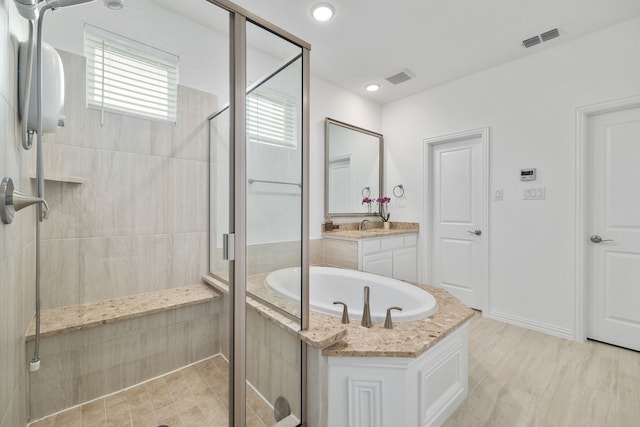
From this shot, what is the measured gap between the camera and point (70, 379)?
1.01m

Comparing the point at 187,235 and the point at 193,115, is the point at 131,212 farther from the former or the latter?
the point at 193,115

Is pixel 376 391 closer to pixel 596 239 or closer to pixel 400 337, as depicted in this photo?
pixel 400 337

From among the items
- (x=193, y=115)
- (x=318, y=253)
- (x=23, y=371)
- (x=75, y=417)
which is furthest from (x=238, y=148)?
(x=318, y=253)

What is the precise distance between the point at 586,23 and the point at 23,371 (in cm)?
388

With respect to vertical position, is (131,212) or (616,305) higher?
(131,212)

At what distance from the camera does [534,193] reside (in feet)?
8.54

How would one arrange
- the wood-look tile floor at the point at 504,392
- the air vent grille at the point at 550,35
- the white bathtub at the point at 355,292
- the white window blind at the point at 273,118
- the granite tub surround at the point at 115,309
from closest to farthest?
the granite tub surround at the point at 115,309, the wood-look tile floor at the point at 504,392, the white window blind at the point at 273,118, the white bathtub at the point at 355,292, the air vent grille at the point at 550,35

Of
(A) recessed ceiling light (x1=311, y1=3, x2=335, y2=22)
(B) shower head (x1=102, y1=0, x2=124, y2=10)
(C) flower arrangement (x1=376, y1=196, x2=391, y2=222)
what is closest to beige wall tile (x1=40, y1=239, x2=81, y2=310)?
(B) shower head (x1=102, y1=0, x2=124, y2=10)

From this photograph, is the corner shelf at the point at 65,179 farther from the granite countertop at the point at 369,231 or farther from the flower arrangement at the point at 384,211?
the flower arrangement at the point at 384,211

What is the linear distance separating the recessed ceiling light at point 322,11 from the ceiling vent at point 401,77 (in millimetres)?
1154

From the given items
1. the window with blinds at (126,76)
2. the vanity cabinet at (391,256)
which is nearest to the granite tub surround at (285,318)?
the window with blinds at (126,76)

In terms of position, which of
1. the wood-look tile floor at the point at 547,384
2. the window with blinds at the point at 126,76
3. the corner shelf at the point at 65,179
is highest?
the window with blinds at the point at 126,76

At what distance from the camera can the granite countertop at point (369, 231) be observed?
2.90m

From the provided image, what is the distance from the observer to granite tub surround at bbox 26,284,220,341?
3.23 feet
